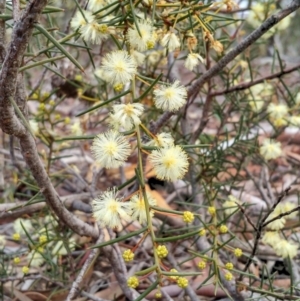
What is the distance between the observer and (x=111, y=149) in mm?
776

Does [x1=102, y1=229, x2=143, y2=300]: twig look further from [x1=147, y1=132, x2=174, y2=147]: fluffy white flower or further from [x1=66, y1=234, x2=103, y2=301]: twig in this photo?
[x1=147, y1=132, x2=174, y2=147]: fluffy white flower

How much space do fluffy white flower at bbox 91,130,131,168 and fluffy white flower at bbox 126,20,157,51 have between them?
16cm

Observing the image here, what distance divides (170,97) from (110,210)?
20 centimetres

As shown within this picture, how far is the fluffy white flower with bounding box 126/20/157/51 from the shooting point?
85 cm

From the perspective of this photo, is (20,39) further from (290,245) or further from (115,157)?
(290,245)

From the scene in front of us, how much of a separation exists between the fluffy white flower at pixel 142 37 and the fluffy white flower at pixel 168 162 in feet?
0.59

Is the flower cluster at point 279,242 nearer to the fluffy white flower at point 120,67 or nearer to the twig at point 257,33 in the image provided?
the twig at point 257,33

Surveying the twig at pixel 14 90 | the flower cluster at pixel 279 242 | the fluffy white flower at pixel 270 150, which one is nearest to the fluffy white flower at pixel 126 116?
the twig at pixel 14 90

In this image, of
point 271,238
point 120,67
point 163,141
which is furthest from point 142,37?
point 271,238

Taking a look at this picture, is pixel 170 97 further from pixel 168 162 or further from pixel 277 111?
pixel 277 111

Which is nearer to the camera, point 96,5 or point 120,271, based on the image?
point 96,5

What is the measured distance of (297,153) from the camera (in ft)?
7.73

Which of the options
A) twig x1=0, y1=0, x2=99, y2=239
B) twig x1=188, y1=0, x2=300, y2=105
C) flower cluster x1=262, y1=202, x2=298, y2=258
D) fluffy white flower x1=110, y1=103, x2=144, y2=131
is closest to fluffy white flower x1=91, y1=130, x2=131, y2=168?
fluffy white flower x1=110, y1=103, x2=144, y2=131

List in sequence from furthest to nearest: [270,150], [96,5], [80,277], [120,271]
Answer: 1. [270,150]
2. [120,271]
3. [80,277]
4. [96,5]
